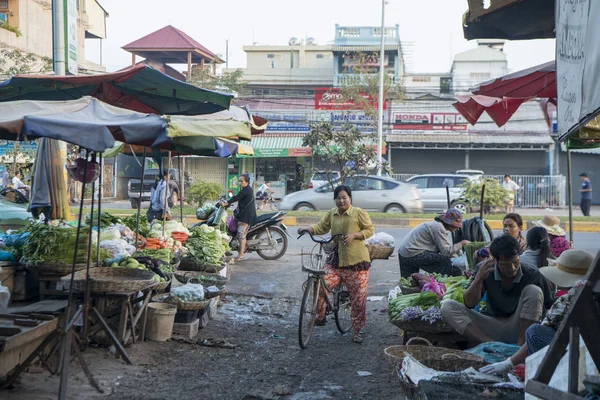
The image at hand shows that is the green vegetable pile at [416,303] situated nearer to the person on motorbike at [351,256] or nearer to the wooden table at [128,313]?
the person on motorbike at [351,256]

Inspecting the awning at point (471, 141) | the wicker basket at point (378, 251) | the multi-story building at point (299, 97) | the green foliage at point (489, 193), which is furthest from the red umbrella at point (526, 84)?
the awning at point (471, 141)

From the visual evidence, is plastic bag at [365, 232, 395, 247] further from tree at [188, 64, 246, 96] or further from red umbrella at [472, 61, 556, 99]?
tree at [188, 64, 246, 96]

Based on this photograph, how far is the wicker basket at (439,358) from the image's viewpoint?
485cm

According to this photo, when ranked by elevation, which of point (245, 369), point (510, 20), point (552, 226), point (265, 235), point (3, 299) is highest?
point (510, 20)

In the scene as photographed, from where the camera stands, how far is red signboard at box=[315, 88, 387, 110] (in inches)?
1357

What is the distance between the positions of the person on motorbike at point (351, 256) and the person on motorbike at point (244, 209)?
4.74m

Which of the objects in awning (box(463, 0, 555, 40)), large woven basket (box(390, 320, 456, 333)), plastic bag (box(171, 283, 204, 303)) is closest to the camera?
awning (box(463, 0, 555, 40))

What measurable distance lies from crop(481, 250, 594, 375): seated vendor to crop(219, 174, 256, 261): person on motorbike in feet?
25.6

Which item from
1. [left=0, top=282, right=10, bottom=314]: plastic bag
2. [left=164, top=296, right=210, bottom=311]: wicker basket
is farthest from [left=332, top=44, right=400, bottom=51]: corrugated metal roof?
[left=0, top=282, right=10, bottom=314]: plastic bag

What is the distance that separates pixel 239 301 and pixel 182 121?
3.58m

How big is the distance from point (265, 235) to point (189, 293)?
5515mm

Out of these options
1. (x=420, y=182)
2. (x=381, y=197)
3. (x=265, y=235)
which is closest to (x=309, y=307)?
(x=265, y=235)

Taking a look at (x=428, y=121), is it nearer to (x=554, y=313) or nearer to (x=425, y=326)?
(x=425, y=326)

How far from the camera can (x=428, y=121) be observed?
3488 centimetres
